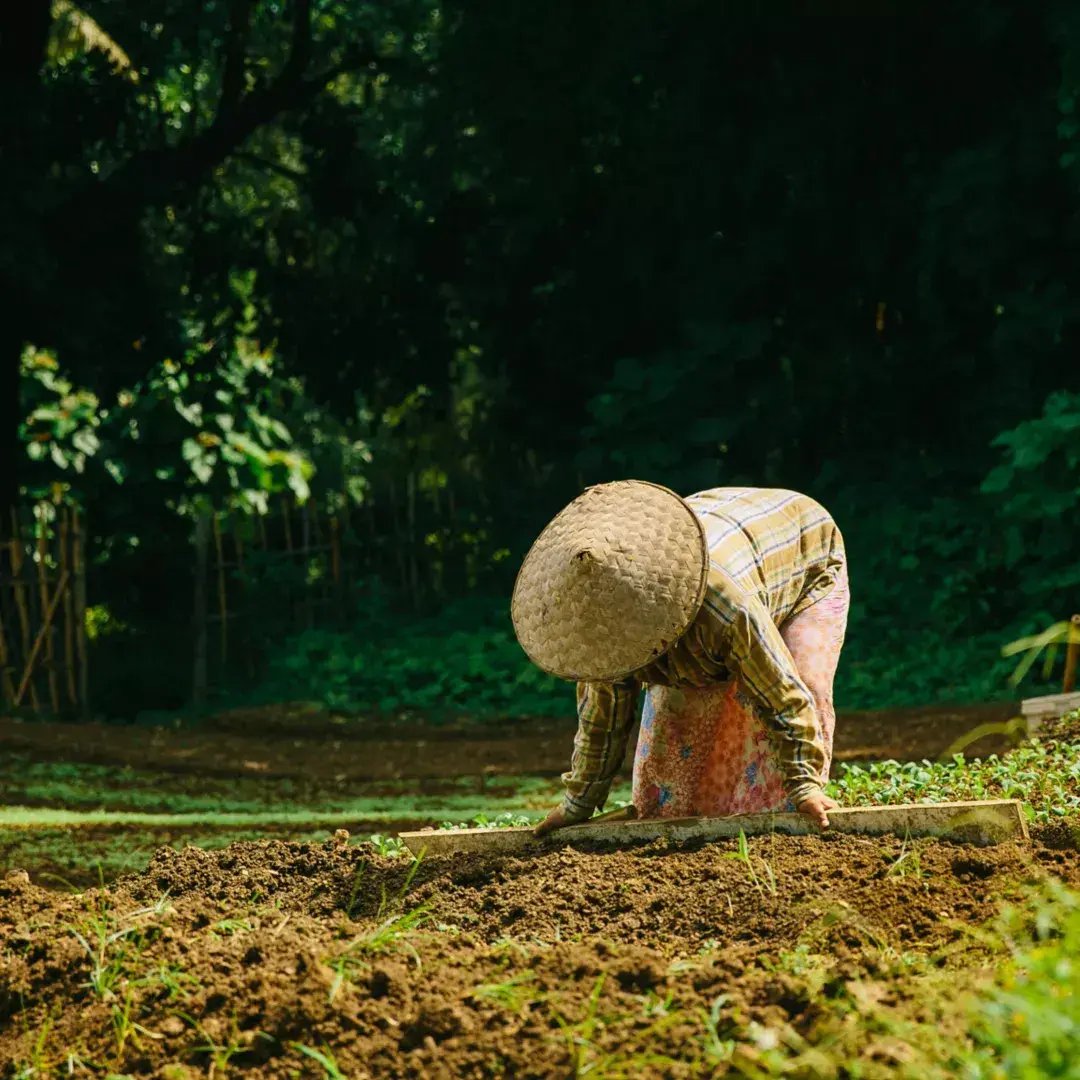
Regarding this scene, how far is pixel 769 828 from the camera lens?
15.2ft

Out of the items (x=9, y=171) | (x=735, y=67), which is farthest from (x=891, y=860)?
(x=735, y=67)

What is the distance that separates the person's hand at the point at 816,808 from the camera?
177 inches

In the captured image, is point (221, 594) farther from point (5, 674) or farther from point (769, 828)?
point (769, 828)

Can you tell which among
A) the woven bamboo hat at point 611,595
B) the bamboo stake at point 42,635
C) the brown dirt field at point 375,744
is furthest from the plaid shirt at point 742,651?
the bamboo stake at point 42,635

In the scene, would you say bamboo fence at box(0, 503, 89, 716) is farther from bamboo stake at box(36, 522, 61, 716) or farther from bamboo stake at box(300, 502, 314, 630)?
bamboo stake at box(300, 502, 314, 630)

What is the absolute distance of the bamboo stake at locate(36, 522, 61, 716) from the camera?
13.5 metres

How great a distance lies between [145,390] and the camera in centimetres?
1440

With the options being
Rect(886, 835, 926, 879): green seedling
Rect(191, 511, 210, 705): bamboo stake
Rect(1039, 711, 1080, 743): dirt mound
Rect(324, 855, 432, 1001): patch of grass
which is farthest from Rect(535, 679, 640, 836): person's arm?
Rect(191, 511, 210, 705): bamboo stake

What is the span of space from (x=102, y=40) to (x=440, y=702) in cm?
662

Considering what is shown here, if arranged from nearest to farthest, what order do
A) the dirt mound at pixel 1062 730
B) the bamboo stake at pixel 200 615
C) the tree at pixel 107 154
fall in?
the dirt mound at pixel 1062 730
the tree at pixel 107 154
the bamboo stake at pixel 200 615

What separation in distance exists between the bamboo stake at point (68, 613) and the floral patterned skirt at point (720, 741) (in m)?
9.62

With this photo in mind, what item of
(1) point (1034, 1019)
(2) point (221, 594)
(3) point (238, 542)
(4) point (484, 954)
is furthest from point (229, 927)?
(3) point (238, 542)

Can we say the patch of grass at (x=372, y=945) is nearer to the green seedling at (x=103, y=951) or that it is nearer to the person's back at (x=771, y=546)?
the green seedling at (x=103, y=951)

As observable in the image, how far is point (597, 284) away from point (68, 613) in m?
6.44
